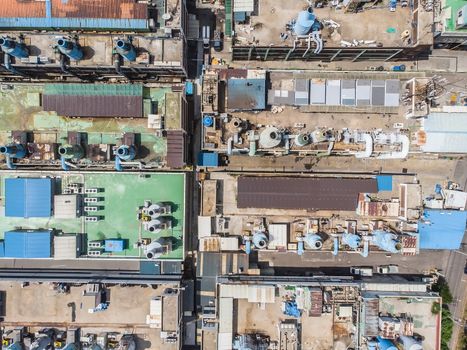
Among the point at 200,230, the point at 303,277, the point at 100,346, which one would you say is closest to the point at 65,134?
the point at 200,230

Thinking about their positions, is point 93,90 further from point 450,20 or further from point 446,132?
point 450,20

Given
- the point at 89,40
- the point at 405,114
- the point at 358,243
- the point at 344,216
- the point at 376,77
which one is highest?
the point at 89,40

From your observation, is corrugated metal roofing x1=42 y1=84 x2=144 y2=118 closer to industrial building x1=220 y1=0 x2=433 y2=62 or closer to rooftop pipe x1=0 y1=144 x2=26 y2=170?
rooftop pipe x1=0 y1=144 x2=26 y2=170

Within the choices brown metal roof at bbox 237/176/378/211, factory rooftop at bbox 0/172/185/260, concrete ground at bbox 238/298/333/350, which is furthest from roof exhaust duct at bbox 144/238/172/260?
concrete ground at bbox 238/298/333/350

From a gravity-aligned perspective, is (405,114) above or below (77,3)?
below

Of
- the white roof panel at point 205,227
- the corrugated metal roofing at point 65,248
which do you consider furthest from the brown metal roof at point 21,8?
the white roof panel at point 205,227

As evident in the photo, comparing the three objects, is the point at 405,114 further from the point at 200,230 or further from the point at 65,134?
the point at 65,134

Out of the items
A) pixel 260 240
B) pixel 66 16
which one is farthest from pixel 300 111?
pixel 66 16
